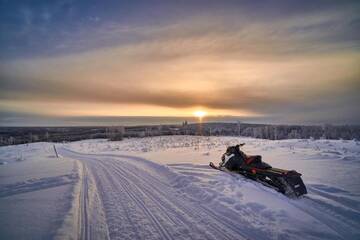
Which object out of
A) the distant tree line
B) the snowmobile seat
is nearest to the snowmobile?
the snowmobile seat

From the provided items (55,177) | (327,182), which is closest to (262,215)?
(327,182)

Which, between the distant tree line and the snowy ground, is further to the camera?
the distant tree line

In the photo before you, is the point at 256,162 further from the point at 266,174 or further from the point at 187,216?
the point at 187,216

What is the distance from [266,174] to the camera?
8.59 meters

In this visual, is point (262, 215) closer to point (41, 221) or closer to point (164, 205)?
point (164, 205)

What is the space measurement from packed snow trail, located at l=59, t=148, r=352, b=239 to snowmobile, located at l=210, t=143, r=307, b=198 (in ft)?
1.23

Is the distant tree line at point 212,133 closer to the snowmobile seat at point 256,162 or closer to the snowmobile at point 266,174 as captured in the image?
the snowmobile at point 266,174

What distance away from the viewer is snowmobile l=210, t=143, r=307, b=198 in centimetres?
742

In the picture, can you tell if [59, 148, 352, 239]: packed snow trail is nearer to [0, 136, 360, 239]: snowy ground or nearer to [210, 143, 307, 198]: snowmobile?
[0, 136, 360, 239]: snowy ground

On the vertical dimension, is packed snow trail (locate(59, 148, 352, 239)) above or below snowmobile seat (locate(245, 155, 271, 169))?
below

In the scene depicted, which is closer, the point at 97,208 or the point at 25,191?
the point at 97,208

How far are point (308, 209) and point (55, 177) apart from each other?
10.1 metres

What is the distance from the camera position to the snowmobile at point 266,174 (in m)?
7.42

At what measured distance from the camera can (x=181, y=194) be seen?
26.8ft
